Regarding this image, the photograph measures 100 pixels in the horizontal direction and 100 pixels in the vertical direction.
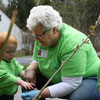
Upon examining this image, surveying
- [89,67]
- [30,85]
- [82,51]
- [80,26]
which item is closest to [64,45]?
[82,51]

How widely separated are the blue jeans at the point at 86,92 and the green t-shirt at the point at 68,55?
9cm

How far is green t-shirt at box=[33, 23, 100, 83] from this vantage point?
1.77 metres

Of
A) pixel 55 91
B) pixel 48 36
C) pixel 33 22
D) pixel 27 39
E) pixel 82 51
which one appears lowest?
pixel 27 39

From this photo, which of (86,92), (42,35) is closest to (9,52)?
(42,35)

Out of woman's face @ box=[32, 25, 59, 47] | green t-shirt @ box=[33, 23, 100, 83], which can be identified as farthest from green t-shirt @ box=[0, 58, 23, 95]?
woman's face @ box=[32, 25, 59, 47]

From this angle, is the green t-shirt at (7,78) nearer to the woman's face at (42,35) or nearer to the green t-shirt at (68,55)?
the green t-shirt at (68,55)

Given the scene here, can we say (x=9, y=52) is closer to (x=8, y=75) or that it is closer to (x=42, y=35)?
(x=8, y=75)

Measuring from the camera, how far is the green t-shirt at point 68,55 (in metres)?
1.77

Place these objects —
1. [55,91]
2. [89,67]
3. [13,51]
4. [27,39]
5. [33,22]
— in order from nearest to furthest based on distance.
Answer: [33,22] < [55,91] < [89,67] < [13,51] < [27,39]

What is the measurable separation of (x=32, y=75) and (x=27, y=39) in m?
18.1

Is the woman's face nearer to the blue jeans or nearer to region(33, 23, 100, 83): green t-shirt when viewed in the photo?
region(33, 23, 100, 83): green t-shirt

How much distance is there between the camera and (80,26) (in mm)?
18750

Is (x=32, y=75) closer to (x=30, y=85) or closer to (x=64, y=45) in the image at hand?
(x=30, y=85)

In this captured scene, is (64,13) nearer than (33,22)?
No
